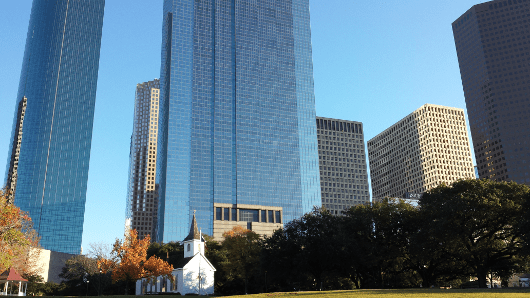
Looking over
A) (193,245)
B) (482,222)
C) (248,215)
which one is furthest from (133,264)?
(248,215)

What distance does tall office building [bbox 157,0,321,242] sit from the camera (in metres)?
163

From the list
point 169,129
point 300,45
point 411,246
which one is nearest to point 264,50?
point 300,45

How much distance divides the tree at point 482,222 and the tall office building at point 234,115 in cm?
10357

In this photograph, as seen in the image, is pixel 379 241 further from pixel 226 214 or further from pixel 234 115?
pixel 234 115

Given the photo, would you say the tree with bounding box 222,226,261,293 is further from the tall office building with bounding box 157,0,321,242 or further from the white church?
the tall office building with bounding box 157,0,321,242

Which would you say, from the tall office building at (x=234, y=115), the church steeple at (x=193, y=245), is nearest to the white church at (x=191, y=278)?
the church steeple at (x=193, y=245)

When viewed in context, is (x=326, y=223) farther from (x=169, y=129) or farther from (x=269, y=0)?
(x=269, y=0)

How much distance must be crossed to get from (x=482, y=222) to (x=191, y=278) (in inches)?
2117

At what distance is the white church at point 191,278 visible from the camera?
88.4 metres

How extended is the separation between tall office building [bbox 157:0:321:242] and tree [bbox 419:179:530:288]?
Answer: 4078 inches

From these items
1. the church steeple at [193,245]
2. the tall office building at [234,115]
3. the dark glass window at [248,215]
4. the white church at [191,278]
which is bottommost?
the white church at [191,278]

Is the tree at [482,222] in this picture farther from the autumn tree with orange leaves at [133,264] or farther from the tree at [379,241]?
the autumn tree with orange leaves at [133,264]

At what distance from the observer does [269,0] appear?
198250 millimetres

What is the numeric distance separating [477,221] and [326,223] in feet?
78.6
